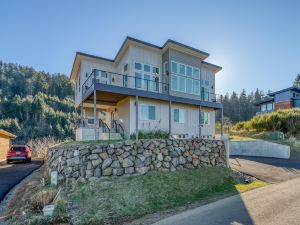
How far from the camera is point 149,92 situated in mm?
15789

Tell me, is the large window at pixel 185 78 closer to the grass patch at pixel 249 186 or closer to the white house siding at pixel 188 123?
the white house siding at pixel 188 123

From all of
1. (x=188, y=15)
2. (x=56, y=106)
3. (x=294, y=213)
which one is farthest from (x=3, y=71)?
(x=294, y=213)

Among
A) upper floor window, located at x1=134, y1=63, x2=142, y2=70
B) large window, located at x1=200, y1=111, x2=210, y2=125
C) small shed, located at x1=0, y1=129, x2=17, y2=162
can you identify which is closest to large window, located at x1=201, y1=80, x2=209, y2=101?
large window, located at x1=200, y1=111, x2=210, y2=125

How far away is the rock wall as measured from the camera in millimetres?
10355

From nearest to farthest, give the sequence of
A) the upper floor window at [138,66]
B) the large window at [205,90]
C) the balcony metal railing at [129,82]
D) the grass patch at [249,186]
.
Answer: the grass patch at [249,186]
the balcony metal railing at [129,82]
the upper floor window at [138,66]
the large window at [205,90]

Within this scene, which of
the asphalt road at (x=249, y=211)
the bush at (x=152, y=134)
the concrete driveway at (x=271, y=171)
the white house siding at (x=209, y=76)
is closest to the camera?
the asphalt road at (x=249, y=211)

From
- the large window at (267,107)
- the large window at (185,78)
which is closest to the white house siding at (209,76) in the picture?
the large window at (185,78)

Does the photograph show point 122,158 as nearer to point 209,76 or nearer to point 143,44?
point 143,44

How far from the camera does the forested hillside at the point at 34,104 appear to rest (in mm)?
52281

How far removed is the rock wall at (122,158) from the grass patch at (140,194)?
0.55 m

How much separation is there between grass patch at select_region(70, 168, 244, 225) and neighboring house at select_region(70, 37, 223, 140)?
563 centimetres

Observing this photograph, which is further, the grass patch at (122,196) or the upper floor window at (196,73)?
the upper floor window at (196,73)

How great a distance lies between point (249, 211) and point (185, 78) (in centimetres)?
1301

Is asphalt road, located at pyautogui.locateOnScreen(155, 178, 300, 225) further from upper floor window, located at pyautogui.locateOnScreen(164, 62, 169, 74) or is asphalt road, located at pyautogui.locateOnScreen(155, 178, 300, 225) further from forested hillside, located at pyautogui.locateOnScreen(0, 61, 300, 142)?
forested hillside, located at pyautogui.locateOnScreen(0, 61, 300, 142)
